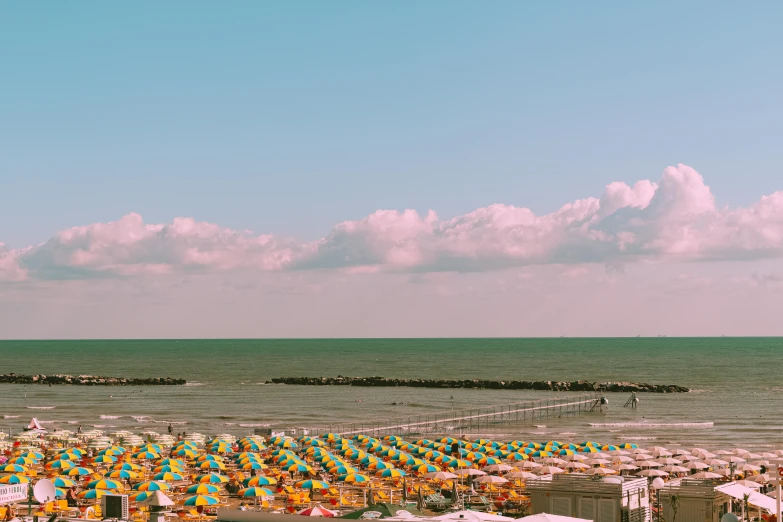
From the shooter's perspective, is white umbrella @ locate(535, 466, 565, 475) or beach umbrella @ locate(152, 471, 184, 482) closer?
beach umbrella @ locate(152, 471, 184, 482)

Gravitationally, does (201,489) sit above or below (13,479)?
below

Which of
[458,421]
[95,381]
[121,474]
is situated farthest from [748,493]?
[95,381]

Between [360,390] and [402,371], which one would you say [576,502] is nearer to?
[360,390]

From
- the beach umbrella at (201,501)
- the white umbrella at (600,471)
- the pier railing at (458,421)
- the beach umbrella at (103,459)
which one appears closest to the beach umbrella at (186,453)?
the beach umbrella at (103,459)

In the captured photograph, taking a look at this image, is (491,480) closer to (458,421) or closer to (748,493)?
(748,493)

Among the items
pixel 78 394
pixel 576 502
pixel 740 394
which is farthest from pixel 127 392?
pixel 576 502

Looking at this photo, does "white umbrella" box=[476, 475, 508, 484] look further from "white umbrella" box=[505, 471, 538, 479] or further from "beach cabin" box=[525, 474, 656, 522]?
"beach cabin" box=[525, 474, 656, 522]

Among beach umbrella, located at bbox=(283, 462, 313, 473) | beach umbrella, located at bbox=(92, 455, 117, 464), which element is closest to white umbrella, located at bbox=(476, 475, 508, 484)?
beach umbrella, located at bbox=(283, 462, 313, 473)
